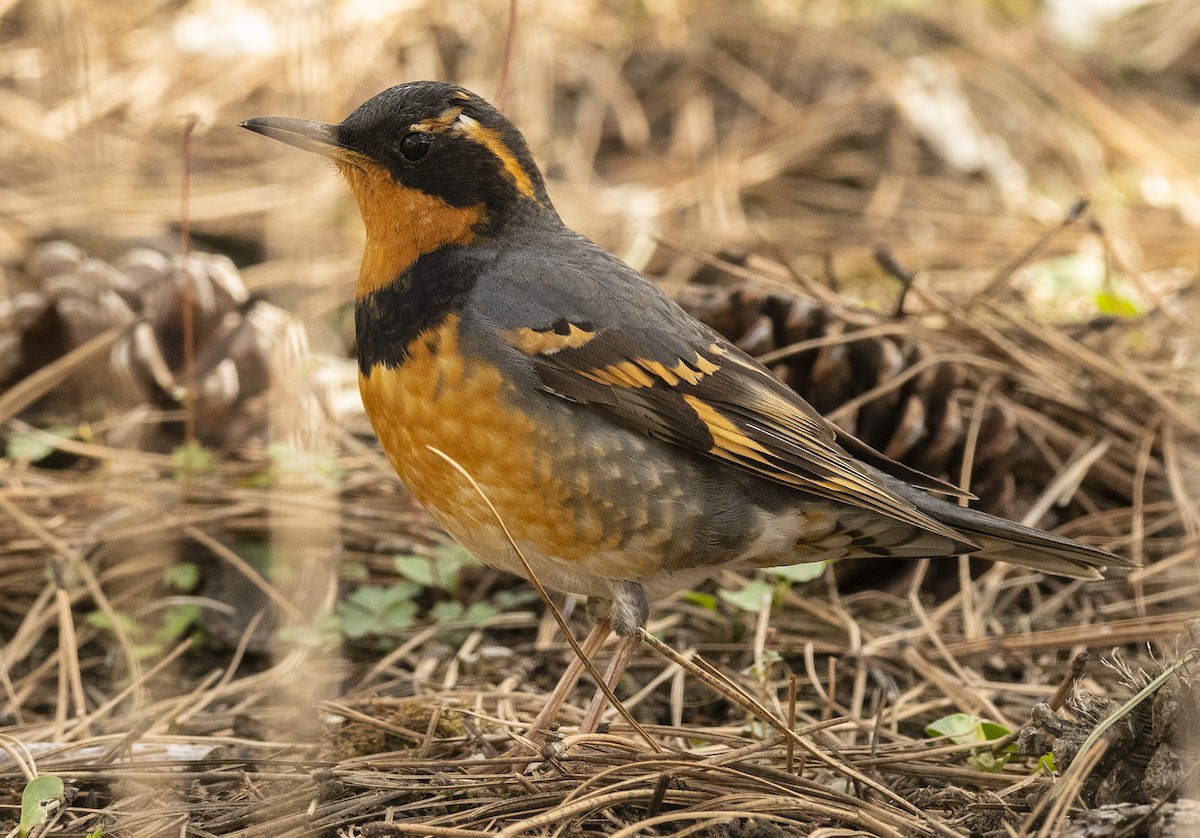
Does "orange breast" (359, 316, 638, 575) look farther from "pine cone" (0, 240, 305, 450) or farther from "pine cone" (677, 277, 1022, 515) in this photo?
"pine cone" (0, 240, 305, 450)

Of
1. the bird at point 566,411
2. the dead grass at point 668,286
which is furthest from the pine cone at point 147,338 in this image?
the bird at point 566,411

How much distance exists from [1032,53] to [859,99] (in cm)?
166

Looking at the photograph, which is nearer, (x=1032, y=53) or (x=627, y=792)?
(x=627, y=792)

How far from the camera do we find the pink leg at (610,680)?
12.0ft

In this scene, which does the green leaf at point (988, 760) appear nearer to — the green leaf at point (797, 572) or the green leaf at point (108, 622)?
the green leaf at point (797, 572)

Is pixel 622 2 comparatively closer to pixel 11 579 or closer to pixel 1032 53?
pixel 1032 53

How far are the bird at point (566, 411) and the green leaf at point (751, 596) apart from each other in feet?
1.20

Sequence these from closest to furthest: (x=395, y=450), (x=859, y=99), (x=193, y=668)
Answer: (x=395, y=450)
(x=193, y=668)
(x=859, y=99)

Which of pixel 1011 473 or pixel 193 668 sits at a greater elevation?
pixel 1011 473

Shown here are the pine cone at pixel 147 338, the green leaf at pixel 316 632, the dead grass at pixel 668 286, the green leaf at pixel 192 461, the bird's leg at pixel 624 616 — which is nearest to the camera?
the dead grass at pixel 668 286

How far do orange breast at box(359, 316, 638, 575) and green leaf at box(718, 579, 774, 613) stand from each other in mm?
866

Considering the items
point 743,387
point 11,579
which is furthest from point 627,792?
point 11,579

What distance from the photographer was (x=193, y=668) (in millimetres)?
4492

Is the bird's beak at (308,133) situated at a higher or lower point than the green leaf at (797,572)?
higher
